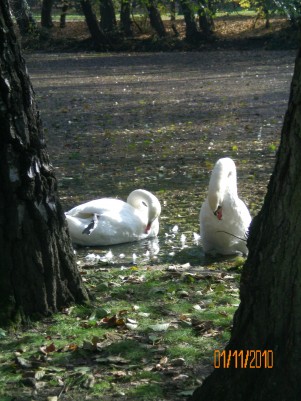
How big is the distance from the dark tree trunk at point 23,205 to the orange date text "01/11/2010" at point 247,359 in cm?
193

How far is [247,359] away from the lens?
3850 millimetres

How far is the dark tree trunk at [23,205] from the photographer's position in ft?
17.9

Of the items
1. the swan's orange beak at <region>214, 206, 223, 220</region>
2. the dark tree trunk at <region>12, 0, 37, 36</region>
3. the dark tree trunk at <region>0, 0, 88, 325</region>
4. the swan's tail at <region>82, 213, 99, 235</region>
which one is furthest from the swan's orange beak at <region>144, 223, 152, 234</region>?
the dark tree trunk at <region>12, 0, 37, 36</region>

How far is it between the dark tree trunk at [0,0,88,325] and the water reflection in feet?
8.81

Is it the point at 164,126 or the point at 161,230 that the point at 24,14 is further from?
the point at 161,230

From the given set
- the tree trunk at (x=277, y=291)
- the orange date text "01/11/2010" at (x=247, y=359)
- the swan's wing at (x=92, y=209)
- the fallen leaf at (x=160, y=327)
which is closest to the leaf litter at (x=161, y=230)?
the fallen leaf at (x=160, y=327)

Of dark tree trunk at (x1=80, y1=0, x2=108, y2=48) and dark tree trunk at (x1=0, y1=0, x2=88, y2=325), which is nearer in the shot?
dark tree trunk at (x1=0, y1=0, x2=88, y2=325)

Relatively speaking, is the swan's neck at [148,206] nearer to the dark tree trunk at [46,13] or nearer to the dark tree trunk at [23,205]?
the dark tree trunk at [23,205]

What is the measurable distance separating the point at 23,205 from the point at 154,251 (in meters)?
3.62

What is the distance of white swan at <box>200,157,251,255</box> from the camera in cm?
852

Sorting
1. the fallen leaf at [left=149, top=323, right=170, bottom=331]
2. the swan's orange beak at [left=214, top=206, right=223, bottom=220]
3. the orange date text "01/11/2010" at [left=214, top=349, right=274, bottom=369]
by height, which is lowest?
the swan's orange beak at [left=214, top=206, right=223, bottom=220]

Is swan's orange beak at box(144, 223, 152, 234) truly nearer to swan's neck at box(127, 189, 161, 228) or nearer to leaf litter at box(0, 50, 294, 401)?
swan's neck at box(127, 189, 161, 228)

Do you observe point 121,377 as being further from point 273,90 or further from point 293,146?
point 273,90

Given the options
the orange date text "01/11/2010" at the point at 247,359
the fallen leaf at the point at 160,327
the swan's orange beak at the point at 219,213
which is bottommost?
the swan's orange beak at the point at 219,213
